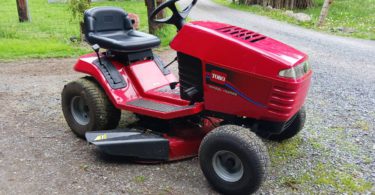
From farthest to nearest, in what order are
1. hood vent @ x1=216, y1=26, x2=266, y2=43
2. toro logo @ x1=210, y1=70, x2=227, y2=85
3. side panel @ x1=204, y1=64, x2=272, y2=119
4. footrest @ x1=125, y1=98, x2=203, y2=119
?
footrest @ x1=125, y1=98, x2=203, y2=119 < hood vent @ x1=216, y1=26, x2=266, y2=43 < toro logo @ x1=210, y1=70, x2=227, y2=85 < side panel @ x1=204, y1=64, x2=272, y2=119

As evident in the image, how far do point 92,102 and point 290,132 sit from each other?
81.5 inches

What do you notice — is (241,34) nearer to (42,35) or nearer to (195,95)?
(195,95)

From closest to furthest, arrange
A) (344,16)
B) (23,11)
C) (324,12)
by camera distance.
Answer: (324,12), (23,11), (344,16)

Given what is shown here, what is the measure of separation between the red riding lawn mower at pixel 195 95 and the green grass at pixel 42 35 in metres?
4.99

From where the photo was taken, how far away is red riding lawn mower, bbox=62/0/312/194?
319 cm

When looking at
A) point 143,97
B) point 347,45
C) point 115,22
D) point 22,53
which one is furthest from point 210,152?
point 347,45

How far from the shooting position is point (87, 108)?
14.6 ft

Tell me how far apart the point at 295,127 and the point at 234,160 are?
1.14 metres

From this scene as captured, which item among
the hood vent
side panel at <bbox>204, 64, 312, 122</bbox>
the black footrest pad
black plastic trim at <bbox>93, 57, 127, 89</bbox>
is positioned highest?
the hood vent

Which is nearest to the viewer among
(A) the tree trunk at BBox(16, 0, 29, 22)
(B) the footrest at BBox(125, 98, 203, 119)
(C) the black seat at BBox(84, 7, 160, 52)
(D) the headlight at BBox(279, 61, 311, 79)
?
(D) the headlight at BBox(279, 61, 311, 79)

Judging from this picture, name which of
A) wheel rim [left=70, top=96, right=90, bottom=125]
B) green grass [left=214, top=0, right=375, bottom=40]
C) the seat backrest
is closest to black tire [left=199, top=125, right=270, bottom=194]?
wheel rim [left=70, top=96, right=90, bottom=125]

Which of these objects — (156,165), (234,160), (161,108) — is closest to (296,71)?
(234,160)

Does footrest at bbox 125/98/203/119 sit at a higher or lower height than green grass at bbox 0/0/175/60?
higher

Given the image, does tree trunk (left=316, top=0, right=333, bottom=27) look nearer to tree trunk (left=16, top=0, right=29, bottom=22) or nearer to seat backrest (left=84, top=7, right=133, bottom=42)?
tree trunk (left=16, top=0, right=29, bottom=22)
